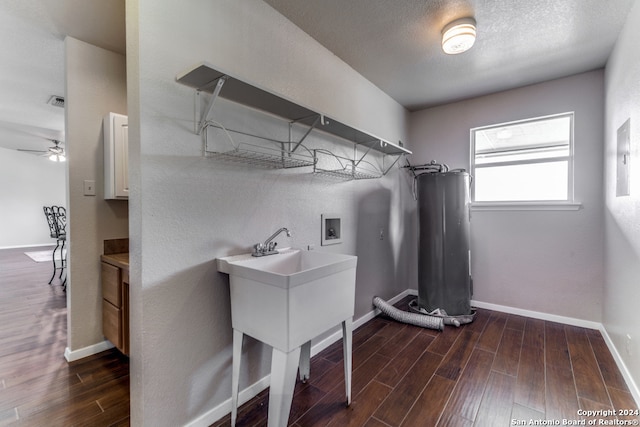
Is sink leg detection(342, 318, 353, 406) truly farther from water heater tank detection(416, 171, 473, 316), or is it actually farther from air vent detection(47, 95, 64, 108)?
air vent detection(47, 95, 64, 108)

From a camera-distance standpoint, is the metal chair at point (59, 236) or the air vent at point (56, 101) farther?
the metal chair at point (59, 236)

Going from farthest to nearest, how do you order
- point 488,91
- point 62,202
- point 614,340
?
point 62,202 → point 488,91 → point 614,340

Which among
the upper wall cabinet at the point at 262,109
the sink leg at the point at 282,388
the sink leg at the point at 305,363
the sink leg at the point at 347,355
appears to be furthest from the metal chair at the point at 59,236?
the sink leg at the point at 347,355

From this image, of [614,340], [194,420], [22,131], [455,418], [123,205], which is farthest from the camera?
[22,131]

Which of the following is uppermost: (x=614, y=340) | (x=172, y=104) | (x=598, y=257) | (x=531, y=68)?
(x=531, y=68)

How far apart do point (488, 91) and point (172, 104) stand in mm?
3216

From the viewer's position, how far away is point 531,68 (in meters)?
2.54

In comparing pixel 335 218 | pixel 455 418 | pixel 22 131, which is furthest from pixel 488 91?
pixel 22 131

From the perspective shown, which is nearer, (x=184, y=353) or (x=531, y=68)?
(x=184, y=353)

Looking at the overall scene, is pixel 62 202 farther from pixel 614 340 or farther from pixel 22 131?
pixel 614 340

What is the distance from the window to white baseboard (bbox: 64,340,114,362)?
3.95m

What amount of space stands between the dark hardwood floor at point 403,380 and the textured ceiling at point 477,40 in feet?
7.97

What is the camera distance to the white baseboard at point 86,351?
205cm

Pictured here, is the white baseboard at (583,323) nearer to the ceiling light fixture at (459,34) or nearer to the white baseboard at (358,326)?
the white baseboard at (358,326)
